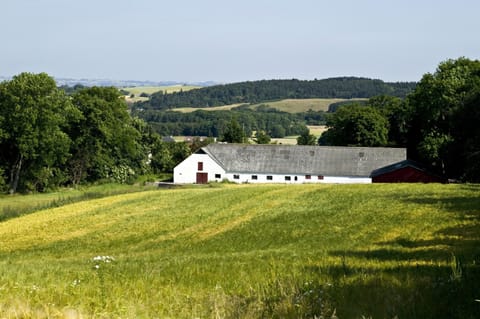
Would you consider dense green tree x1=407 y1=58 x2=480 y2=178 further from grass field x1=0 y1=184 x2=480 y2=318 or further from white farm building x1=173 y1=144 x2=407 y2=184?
grass field x1=0 y1=184 x2=480 y2=318

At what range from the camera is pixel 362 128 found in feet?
311

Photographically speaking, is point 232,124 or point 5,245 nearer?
point 5,245

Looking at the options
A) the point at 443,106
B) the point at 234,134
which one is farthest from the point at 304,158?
the point at 234,134

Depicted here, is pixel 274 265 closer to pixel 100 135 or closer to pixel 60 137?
pixel 60 137

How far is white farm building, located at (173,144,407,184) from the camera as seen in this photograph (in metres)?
83.4

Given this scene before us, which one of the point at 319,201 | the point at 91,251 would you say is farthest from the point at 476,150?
the point at 91,251

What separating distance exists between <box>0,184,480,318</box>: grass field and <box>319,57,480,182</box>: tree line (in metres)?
28.4

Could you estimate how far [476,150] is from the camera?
62.2 metres

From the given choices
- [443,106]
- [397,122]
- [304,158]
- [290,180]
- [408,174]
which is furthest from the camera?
[397,122]

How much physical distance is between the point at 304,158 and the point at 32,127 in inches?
1317

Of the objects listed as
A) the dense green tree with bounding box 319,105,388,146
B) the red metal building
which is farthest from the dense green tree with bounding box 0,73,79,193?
the dense green tree with bounding box 319,105,388,146

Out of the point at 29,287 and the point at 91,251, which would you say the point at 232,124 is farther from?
the point at 29,287

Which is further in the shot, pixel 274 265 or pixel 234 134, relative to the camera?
pixel 234 134

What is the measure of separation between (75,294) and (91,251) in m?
18.8
